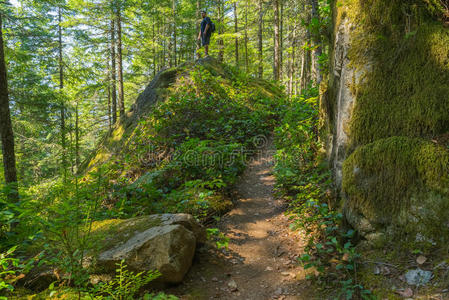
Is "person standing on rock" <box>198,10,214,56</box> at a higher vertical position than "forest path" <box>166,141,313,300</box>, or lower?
higher

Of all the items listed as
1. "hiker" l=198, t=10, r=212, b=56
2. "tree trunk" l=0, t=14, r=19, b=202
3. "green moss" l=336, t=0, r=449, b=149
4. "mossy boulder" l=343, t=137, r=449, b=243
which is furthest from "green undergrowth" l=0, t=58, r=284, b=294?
"green moss" l=336, t=0, r=449, b=149

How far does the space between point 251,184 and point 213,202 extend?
1.59 m

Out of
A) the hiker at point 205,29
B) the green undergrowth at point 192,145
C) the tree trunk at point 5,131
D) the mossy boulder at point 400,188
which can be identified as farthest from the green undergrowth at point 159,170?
the mossy boulder at point 400,188

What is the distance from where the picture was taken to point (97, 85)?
13781 mm

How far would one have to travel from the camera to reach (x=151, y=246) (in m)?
3.10

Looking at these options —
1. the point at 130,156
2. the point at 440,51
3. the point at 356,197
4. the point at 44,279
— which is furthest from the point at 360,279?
the point at 130,156

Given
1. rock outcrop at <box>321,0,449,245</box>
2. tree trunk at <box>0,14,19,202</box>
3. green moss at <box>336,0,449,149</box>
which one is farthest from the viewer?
tree trunk at <box>0,14,19,202</box>

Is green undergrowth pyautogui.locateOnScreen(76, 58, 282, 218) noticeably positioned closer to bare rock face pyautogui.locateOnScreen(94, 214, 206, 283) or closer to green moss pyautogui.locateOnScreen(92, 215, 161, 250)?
green moss pyautogui.locateOnScreen(92, 215, 161, 250)

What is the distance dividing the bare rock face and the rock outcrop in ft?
7.61

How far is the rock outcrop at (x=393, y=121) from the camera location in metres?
2.54

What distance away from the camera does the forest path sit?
312cm

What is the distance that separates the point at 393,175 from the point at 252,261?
7.85 feet

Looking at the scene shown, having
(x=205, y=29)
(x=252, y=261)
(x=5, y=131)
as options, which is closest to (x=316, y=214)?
(x=252, y=261)

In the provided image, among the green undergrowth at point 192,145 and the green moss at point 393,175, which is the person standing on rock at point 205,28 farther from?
the green moss at point 393,175
